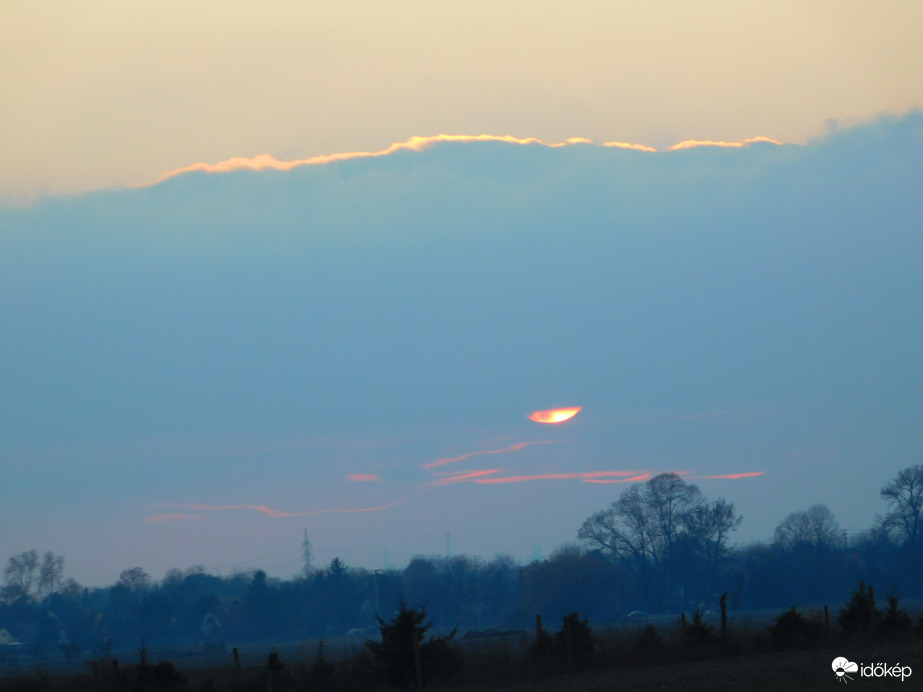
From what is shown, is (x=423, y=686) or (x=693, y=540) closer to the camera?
(x=423, y=686)

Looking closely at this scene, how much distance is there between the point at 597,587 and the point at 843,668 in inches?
2497

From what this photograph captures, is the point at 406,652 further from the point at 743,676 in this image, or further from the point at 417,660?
the point at 743,676

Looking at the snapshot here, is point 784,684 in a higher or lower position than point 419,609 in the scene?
lower

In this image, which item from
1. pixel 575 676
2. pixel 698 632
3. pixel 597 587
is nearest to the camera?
pixel 575 676

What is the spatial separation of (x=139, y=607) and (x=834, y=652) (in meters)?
90.2

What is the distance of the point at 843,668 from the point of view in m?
22.2

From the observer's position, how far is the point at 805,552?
3861 inches

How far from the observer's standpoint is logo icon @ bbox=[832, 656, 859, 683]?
20.8m

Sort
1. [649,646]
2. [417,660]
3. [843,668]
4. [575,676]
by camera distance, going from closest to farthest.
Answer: [843,668], [417,660], [575,676], [649,646]

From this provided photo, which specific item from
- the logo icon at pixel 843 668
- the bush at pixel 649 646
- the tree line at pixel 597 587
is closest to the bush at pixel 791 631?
the bush at pixel 649 646

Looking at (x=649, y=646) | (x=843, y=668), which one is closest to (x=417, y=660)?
(x=649, y=646)

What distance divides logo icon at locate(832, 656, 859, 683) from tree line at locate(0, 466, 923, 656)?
5944 centimetres

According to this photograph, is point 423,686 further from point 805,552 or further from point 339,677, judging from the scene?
point 805,552

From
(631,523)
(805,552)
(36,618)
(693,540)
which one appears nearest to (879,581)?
(805,552)
